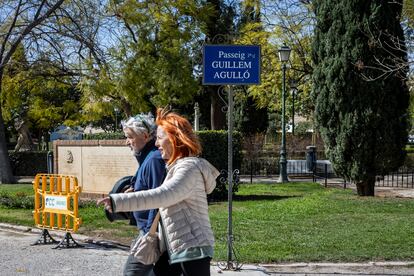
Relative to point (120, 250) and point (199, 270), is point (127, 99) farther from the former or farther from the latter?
point (199, 270)

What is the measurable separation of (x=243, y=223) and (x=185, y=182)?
24.9ft

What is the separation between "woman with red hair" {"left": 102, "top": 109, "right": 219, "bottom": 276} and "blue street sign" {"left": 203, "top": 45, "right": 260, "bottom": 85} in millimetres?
3496

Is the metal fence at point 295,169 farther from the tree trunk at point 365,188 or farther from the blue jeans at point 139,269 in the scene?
the blue jeans at point 139,269

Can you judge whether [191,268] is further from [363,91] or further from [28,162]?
[28,162]

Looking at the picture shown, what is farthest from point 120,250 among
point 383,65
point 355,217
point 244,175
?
point 244,175

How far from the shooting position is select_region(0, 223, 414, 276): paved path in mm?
7555

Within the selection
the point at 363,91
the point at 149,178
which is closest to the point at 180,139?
the point at 149,178

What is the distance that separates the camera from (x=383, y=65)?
1339cm

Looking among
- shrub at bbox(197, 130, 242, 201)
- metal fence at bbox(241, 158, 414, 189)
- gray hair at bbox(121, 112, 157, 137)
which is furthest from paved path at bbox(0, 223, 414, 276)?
metal fence at bbox(241, 158, 414, 189)

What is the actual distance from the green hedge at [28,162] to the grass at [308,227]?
17.4 metres

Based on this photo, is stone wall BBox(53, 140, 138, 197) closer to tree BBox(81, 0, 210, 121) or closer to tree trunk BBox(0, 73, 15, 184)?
tree trunk BBox(0, 73, 15, 184)

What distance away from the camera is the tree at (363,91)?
14.3m

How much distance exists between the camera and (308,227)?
1059 centimetres

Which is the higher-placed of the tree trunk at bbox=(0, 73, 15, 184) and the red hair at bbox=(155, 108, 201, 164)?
the red hair at bbox=(155, 108, 201, 164)
